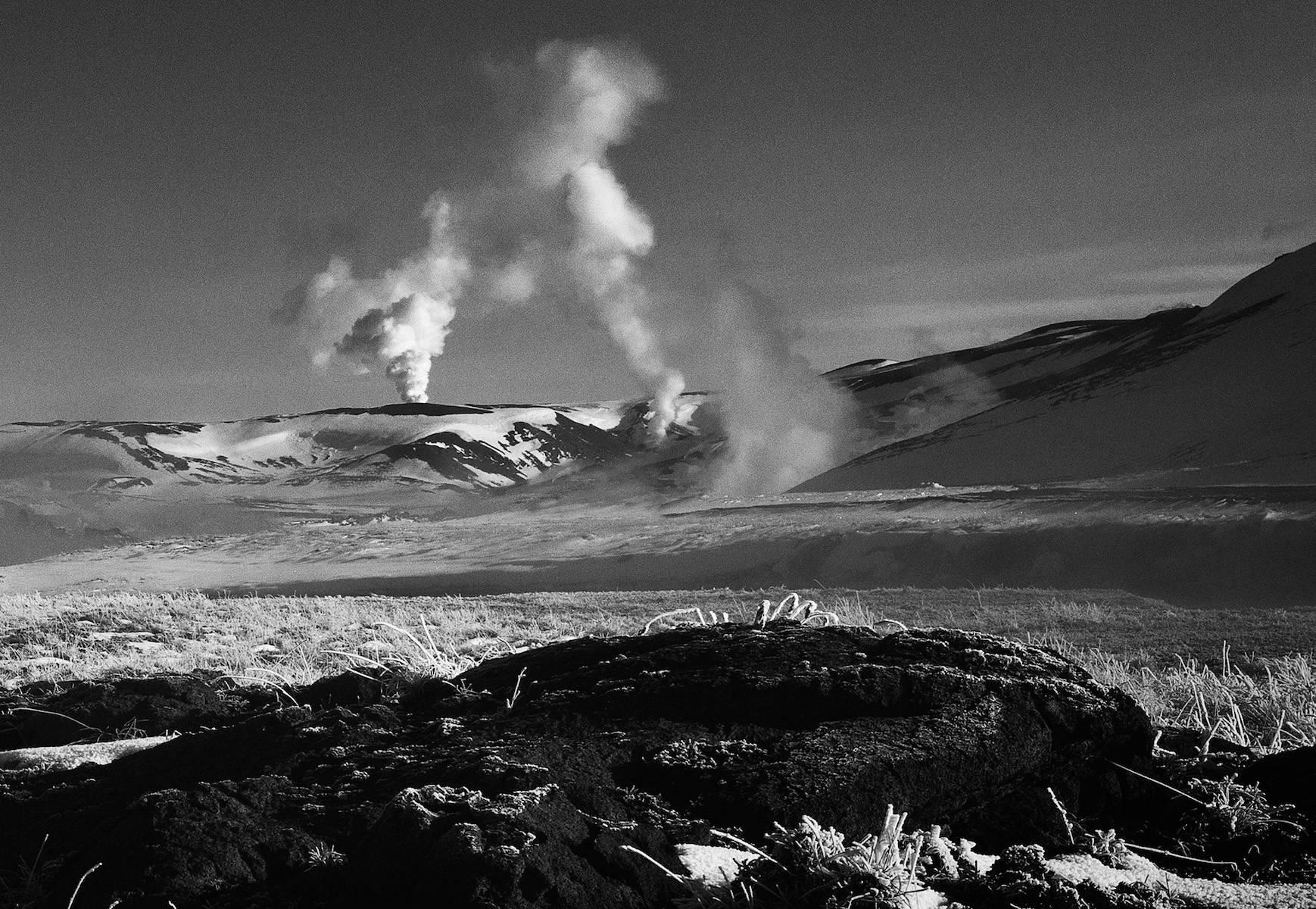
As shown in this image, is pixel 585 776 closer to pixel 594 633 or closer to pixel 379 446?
pixel 594 633

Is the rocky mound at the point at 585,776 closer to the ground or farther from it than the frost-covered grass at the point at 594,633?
farther from it

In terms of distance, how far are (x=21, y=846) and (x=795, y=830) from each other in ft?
5.65

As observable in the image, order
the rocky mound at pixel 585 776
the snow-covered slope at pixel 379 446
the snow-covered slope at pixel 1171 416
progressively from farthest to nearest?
the snow-covered slope at pixel 379 446, the snow-covered slope at pixel 1171 416, the rocky mound at pixel 585 776

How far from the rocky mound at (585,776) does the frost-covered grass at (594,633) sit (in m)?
0.88

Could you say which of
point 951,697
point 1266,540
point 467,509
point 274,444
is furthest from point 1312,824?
point 274,444

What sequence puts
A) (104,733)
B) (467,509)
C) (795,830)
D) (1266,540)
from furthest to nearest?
(467,509)
(1266,540)
(104,733)
(795,830)

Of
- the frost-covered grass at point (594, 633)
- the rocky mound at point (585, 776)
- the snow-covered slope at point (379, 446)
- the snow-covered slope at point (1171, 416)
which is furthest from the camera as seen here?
the snow-covered slope at point (379, 446)

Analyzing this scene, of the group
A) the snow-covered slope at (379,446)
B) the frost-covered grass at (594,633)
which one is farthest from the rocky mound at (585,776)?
the snow-covered slope at (379,446)

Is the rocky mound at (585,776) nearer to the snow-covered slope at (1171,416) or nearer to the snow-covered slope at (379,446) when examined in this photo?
the snow-covered slope at (1171,416)

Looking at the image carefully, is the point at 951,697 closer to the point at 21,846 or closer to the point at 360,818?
the point at 360,818

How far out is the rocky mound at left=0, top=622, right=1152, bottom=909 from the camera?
1.89 m

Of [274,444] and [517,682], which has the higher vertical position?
[274,444]

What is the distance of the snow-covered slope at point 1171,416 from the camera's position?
1200 inches

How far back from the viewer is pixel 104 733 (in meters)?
4.00
